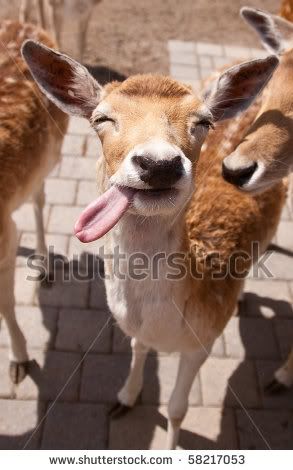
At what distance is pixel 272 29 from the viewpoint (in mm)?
3012

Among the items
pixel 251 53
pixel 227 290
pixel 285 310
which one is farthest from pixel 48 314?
pixel 251 53

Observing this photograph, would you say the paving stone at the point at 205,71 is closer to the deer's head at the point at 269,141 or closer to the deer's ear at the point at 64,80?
the deer's head at the point at 269,141

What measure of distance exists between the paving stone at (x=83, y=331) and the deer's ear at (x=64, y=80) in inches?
79.6

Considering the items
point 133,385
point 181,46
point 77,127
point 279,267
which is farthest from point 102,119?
point 181,46

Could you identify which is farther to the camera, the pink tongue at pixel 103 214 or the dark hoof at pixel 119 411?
the dark hoof at pixel 119 411

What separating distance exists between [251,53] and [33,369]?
210 inches

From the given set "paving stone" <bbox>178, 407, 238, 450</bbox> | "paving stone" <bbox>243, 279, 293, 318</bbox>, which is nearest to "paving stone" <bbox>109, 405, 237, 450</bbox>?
"paving stone" <bbox>178, 407, 238, 450</bbox>

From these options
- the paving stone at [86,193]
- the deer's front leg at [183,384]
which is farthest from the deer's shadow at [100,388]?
the paving stone at [86,193]

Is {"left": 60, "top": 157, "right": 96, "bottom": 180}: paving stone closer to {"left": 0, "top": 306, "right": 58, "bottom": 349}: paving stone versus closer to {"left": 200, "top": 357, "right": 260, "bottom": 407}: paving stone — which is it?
{"left": 0, "top": 306, "right": 58, "bottom": 349}: paving stone

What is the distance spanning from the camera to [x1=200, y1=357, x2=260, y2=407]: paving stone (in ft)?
11.7

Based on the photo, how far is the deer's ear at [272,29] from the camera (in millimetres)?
2961

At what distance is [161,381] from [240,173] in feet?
5.88

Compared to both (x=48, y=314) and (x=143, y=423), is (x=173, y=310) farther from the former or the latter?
(x=48, y=314)

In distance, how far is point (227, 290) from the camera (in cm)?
286
